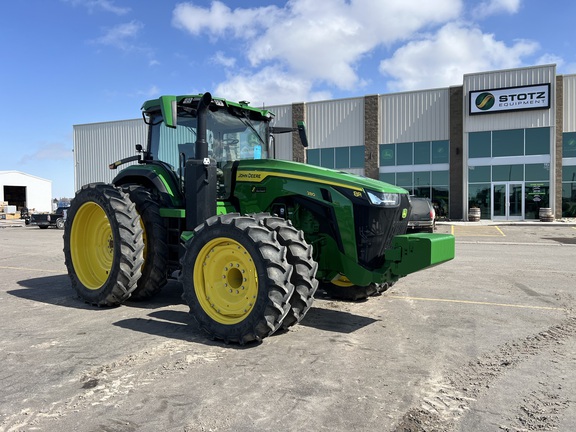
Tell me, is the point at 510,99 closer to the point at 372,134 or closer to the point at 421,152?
the point at 421,152

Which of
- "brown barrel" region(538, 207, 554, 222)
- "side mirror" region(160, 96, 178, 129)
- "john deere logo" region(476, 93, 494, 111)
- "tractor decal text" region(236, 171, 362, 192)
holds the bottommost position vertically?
"brown barrel" region(538, 207, 554, 222)

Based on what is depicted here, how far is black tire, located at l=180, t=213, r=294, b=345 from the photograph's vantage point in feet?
13.9

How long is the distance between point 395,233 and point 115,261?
345cm

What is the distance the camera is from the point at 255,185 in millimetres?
5641

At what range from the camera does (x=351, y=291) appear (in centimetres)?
625

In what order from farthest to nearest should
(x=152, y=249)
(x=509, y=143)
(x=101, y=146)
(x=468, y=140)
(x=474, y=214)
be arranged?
(x=101, y=146) < (x=468, y=140) < (x=474, y=214) < (x=509, y=143) < (x=152, y=249)

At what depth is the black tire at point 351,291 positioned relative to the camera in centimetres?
620

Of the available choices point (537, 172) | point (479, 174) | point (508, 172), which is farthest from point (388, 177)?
point (537, 172)

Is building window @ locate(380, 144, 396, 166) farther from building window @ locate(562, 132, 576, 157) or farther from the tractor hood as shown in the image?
the tractor hood

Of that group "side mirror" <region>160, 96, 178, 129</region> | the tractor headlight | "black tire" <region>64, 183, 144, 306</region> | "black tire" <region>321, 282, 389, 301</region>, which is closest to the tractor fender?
"black tire" <region>64, 183, 144, 306</region>

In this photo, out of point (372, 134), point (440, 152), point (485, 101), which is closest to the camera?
point (485, 101)

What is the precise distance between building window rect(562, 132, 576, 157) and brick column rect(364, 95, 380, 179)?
10926 mm

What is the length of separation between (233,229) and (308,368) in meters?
1.53

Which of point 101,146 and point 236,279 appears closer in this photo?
point 236,279
